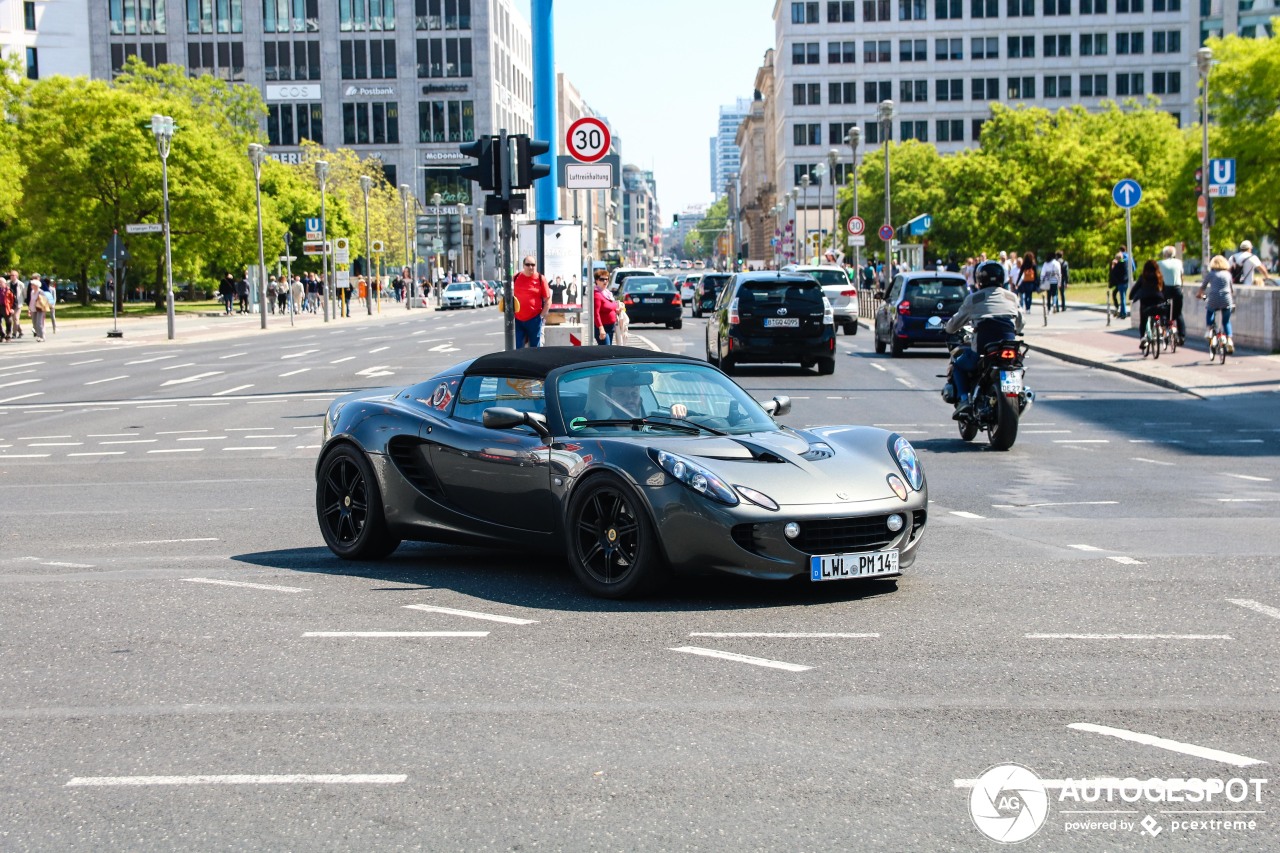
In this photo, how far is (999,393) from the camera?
1638 centimetres

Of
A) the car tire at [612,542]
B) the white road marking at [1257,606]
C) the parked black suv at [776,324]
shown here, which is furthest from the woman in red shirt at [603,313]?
the white road marking at [1257,606]

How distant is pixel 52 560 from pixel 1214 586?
677 centimetres

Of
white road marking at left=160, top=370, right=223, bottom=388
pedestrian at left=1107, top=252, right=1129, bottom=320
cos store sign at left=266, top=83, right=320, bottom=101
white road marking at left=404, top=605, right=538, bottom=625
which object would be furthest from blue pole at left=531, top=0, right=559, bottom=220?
cos store sign at left=266, top=83, right=320, bottom=101

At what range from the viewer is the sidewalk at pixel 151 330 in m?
48.4

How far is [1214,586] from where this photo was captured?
27.9ft

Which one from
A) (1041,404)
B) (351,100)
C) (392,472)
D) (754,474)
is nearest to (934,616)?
(754,474)

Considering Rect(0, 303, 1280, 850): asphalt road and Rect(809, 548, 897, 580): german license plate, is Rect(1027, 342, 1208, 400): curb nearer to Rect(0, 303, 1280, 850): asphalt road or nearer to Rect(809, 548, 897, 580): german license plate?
Rect(0, 303, 1280, 850): asphalt road

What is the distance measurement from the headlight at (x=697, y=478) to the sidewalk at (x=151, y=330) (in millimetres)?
39098

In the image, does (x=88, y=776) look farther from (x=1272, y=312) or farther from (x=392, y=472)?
(x=1272, y=312)

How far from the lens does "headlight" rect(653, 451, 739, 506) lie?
Result: 7.91 m

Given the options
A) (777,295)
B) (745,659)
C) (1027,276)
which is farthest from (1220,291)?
(745,659)

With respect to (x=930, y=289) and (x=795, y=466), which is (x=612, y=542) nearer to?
(x=795, y=466)

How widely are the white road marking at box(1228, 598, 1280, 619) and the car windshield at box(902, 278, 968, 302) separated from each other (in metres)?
25.3

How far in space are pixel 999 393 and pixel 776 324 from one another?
11669mm
